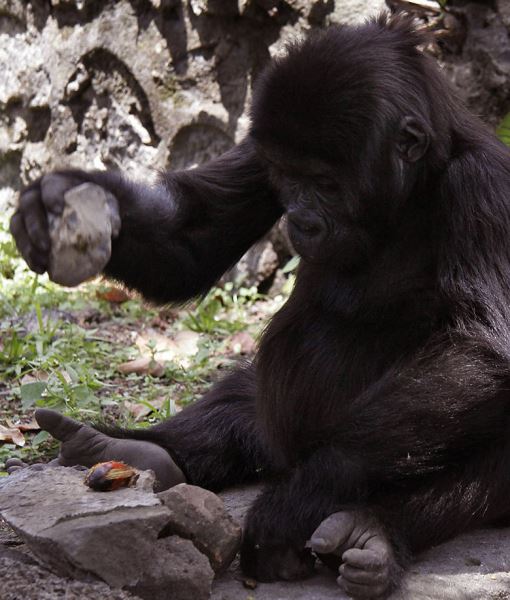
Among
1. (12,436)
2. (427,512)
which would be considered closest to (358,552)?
(427,512)

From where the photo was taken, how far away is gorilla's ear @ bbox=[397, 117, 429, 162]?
379 cm

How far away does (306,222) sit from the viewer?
12.6 ft

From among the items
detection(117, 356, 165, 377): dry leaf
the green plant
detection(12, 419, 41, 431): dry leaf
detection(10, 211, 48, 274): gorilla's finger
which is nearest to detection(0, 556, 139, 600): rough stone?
detection(10, 211, 48, 274): gorilla's finger

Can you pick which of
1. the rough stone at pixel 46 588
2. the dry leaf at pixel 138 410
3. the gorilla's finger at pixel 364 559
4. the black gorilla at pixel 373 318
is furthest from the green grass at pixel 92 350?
the rough stone at pixel 46 588

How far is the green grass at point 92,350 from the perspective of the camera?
564cm

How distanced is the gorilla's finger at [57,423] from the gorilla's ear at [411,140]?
1769 millimetres

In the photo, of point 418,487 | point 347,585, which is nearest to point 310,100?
point 418,487

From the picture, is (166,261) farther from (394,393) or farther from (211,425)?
(394,393)

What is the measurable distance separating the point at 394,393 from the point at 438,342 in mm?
269

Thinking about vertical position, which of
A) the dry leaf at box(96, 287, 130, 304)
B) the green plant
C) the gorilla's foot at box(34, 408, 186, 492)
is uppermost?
the green plant

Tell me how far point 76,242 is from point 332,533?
1420 mm

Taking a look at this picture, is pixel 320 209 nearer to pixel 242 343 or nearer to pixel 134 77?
pixel 242 343

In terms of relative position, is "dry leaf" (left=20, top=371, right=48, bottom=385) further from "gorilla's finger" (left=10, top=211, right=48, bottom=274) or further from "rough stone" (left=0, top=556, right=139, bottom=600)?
"rough stone" (left=0, top=556, right=139, bottom=600)

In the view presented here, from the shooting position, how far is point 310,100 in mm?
3676
